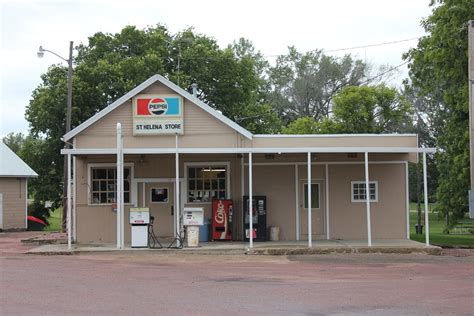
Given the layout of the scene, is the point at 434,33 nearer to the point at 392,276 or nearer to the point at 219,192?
the point at 219,192

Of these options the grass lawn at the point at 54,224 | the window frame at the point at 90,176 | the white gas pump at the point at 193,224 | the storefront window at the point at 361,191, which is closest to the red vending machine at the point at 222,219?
the white gas pump at the point at 193,224

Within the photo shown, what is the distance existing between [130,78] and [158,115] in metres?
18.6

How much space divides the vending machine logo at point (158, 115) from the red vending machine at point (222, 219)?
2.77m

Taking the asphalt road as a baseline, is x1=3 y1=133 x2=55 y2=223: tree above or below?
above

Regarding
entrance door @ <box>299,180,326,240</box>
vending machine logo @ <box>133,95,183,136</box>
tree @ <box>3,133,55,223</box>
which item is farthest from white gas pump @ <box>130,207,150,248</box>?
tree @ <box>3,133,55,223</box>

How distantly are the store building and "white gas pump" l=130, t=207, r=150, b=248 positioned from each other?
1.66 m

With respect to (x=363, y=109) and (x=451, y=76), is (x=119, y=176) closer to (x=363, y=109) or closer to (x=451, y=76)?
(x=451, y=76)

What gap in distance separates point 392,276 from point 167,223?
9.99 meters

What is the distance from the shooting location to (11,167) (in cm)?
3741

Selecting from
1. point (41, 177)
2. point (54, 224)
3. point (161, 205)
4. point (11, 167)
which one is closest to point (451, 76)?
point (161, 205)

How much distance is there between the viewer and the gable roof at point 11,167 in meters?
36.8

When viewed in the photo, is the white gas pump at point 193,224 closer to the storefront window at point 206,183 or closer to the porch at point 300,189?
the porch at point 300,189

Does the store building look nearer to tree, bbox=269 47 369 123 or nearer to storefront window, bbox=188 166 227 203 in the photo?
storefront window, bbox=188 166 227 203

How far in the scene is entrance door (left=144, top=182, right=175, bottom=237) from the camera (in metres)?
22.8
